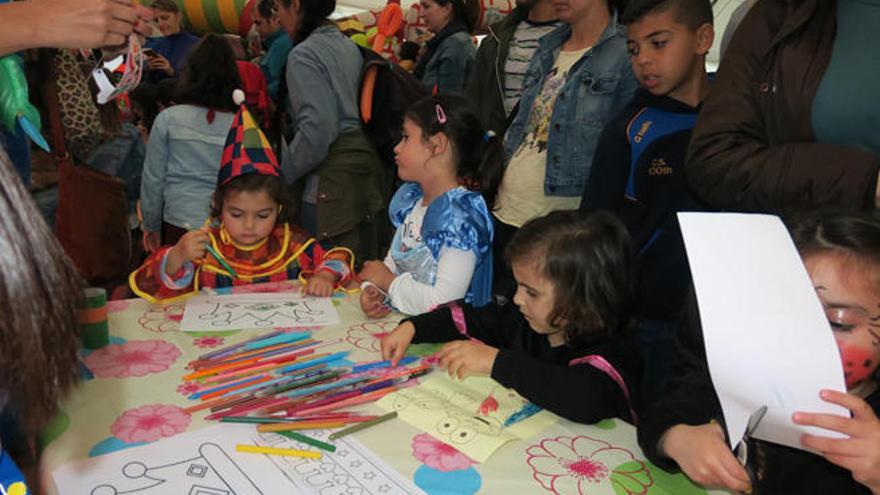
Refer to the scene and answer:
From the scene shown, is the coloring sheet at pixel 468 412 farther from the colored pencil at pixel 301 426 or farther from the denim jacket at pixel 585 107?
the denim jacket at pixel 585 107

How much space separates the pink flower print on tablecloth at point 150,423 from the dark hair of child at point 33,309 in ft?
1.59

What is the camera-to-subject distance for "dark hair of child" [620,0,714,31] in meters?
1.70

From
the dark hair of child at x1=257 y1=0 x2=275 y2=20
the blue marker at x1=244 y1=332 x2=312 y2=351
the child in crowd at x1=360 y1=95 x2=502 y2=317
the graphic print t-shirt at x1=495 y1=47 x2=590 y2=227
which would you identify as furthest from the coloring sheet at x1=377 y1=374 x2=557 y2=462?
A: the dark hair of child at x1=257 y1=0 x2=275 y2=20

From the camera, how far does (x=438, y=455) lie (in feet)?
3.35

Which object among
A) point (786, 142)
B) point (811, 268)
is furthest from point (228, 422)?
point (786, 142)

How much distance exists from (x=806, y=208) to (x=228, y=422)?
1066mm

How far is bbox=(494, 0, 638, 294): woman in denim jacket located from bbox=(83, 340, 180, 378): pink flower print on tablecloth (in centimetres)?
100

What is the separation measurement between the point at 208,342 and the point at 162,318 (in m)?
0.20

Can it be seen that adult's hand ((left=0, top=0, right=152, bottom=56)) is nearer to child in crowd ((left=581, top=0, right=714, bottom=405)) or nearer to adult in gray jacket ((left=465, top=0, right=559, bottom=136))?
child in crowd ((left=581, top=0, right=714, bottom=405))

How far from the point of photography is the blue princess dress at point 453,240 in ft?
5.78

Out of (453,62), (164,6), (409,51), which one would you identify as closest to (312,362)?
(453,62)

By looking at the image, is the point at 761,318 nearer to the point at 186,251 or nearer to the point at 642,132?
the point at 642,132

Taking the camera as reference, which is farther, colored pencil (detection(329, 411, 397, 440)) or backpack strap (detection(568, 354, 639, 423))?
backpack strap (detection(568, 354, 639, 423))

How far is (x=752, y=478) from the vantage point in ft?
3.16
